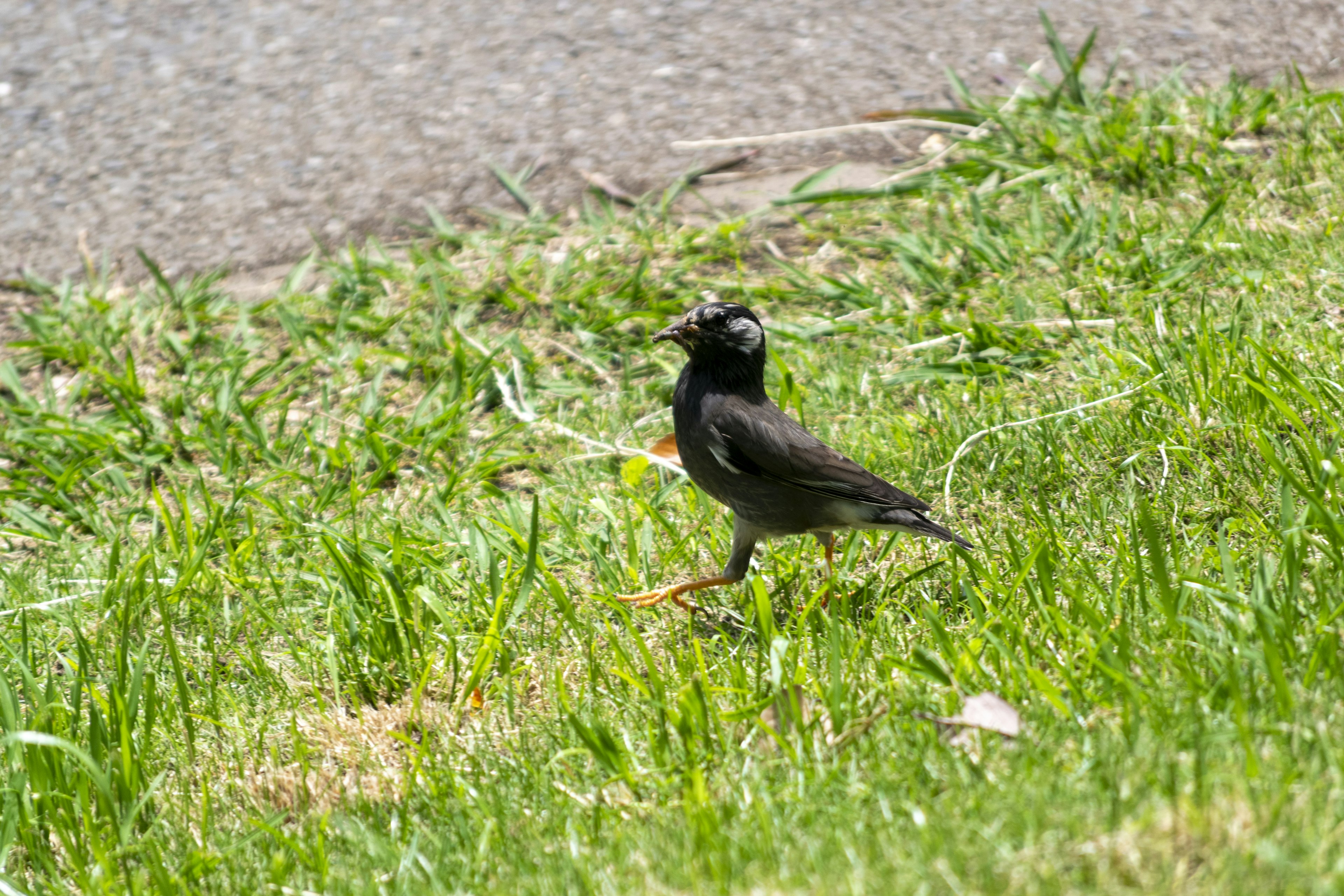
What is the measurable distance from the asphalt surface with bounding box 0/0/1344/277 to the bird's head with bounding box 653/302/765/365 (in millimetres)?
2481

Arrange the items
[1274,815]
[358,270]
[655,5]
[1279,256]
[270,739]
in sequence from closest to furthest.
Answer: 1. [1274,815]
2. [270,739]
3. [1279,256]
4. [358,270]
5. [655,5]

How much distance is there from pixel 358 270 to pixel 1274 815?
4577 mm

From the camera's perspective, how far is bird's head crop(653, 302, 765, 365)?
12.2 ft

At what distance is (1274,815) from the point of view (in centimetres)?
196

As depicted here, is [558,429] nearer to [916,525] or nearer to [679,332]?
[679,332]

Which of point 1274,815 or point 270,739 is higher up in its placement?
point 1274,815

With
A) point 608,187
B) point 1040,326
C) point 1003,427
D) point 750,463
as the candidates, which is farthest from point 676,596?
point 608,187

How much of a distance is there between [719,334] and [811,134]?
2843 mm

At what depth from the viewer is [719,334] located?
370 centimetres

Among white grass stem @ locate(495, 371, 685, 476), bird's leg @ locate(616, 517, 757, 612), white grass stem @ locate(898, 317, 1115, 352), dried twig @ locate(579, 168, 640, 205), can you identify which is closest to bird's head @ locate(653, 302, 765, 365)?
bird's leg @ locate(616, 517, 757, 612)

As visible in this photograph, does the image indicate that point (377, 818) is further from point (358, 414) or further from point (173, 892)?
point (358, 414)

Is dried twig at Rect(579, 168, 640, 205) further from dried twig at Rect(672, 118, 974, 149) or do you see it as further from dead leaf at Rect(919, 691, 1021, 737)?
dead leaf at Rect(919, 691, 1021, 737)

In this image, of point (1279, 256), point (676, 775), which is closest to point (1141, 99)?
point (1279, 256)

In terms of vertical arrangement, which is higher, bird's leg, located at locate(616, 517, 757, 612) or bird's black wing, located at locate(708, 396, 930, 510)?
bird's black wing, located at locate(708, 396, 930, 510)
